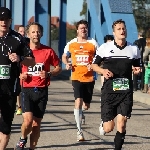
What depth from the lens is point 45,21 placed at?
34.8m

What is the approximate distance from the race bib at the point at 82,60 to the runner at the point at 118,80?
239 centimetres

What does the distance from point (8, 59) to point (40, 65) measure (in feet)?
5.36

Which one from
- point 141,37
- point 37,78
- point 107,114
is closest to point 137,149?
point 107,114

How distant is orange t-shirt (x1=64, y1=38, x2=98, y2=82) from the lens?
435 inches

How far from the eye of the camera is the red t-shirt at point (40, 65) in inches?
344

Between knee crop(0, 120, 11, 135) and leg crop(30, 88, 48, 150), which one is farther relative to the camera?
leg crop(30, 88, 48, 150)

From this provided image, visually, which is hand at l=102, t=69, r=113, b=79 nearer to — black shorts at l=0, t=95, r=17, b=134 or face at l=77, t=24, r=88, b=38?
black shorts at l=0, t=95, r=17, b=134

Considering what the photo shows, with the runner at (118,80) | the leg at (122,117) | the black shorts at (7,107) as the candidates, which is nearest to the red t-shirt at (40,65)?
the runner at (118,80)

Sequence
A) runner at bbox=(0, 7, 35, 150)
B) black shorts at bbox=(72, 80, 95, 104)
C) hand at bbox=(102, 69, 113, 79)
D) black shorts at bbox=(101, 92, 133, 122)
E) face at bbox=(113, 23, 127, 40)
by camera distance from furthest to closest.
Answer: black shorts at bbox=(72, 80, 95, 104), black shorts at bbox=(101, 92, 133, 122), face at bbox=(113, 23, 127, 40), hand at bbox=(102, 69, 113, 79), runner at bbox=(0, 7, 35, 150)

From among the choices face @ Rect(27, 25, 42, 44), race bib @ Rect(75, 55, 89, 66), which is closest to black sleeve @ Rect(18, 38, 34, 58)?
face @ Rect(27, 25, 42, 44)

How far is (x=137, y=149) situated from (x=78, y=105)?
1.70 meters

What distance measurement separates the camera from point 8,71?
722 cm

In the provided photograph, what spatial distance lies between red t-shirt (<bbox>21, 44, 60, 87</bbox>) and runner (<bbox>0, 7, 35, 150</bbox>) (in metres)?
1.43

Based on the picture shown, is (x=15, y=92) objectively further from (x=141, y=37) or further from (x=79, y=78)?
(x=141, y=37)
